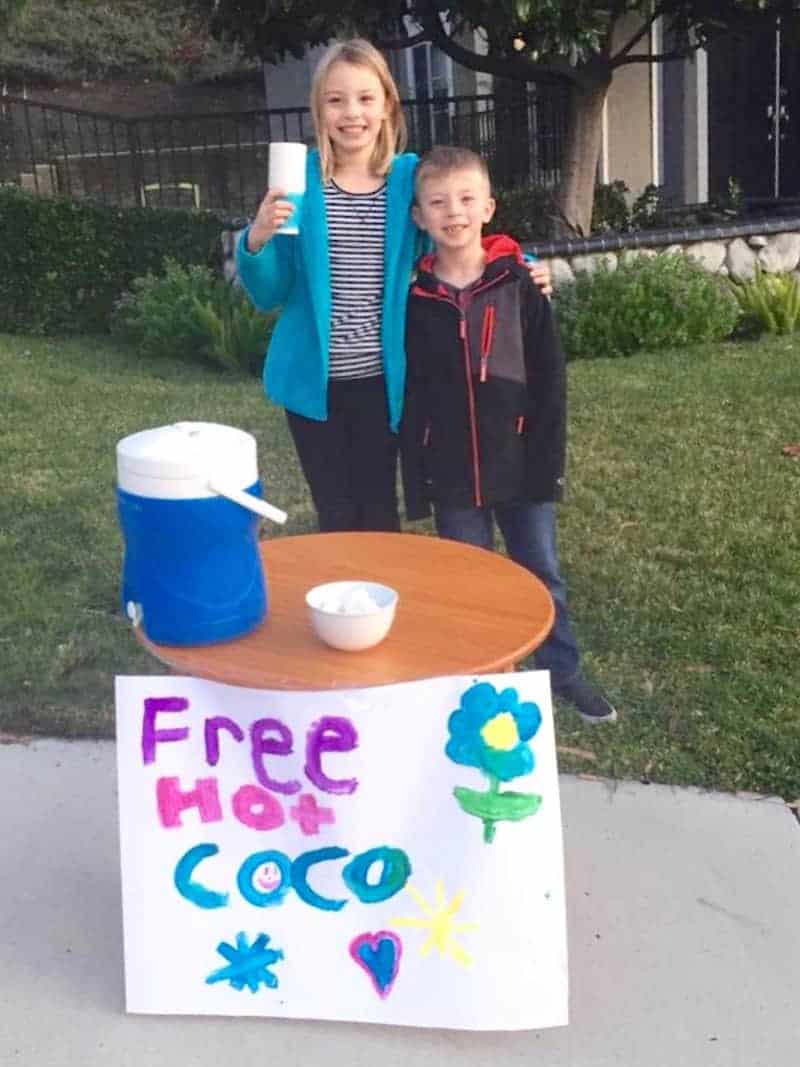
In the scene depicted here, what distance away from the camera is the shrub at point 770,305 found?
7.40 m

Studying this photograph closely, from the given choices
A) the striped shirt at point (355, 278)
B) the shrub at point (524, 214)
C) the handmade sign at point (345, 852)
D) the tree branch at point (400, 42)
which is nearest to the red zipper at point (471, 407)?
the striped shirt at point (355, 278)

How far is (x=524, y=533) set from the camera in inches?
121

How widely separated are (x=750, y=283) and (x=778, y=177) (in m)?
3.88

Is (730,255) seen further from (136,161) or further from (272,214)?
(272,214)

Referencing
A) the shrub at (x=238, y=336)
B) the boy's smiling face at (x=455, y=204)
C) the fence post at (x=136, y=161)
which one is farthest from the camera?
the fence post at (x=136, y=161)

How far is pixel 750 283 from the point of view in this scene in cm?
772

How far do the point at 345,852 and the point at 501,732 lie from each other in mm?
354

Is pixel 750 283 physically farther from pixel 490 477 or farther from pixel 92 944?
pixel 92 944

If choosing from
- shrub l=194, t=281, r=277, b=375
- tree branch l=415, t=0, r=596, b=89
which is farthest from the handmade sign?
tree branch l=415, t=0, r=596, b=89

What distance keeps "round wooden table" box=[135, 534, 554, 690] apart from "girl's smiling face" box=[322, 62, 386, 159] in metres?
0.93

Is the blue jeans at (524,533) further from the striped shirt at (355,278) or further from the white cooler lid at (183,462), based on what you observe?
the white cooler lid at (183,462)

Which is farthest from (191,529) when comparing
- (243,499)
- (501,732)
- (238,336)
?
(238,336)

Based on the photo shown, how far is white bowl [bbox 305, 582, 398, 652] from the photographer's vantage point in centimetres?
205

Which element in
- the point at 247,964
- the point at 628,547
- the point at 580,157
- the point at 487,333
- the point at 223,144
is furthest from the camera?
the point at 223,144
